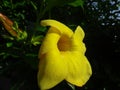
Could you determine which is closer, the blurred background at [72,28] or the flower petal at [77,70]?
the flower petal at [77,70]

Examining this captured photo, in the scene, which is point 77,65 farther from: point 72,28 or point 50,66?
point 72,28

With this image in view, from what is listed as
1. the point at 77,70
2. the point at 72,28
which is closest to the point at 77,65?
the point at 77,70

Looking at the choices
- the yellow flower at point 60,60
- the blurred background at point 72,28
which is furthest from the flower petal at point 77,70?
the blurred background at point 72,28

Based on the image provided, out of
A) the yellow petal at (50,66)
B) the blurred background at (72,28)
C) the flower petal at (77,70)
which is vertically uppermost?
the yellow petal at (50,66)

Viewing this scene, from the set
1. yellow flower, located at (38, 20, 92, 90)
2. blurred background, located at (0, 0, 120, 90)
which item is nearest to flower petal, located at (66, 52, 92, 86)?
yellow flower, located at (38, 20, 92, 90)

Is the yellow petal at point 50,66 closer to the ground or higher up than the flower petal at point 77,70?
higher up

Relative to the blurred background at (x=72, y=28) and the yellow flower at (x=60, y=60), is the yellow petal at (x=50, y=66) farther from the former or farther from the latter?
the blurred background at (x=72, y=28)
